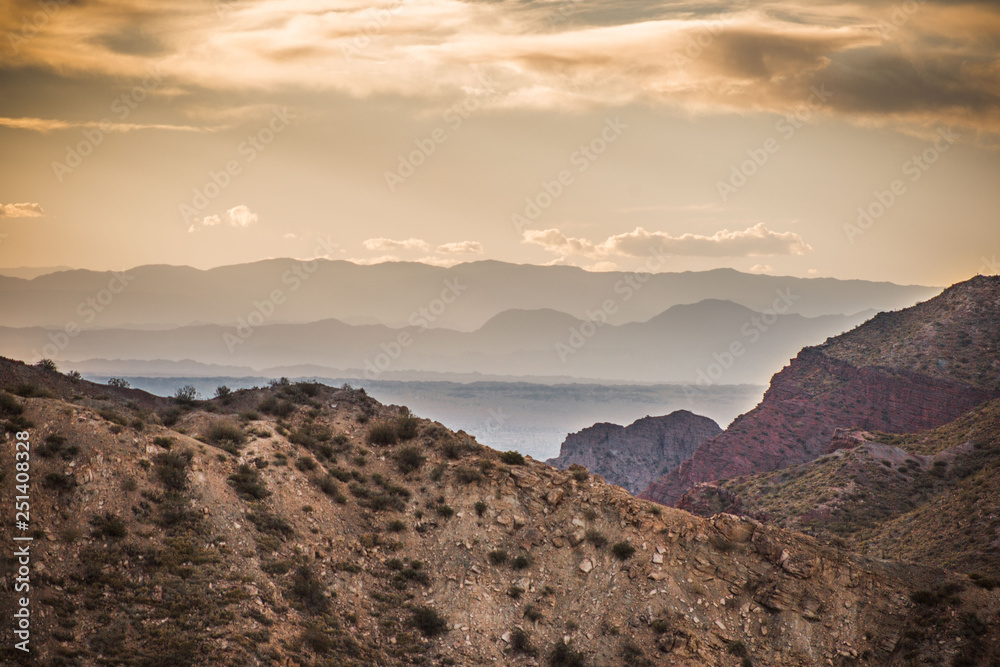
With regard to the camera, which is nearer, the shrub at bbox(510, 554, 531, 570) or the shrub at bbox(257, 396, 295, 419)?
the shrub at bbox(510, 554, 531, 570)

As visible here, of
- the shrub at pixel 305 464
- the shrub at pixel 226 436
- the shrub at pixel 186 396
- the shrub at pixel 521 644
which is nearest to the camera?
the shrub at pixel 521 644

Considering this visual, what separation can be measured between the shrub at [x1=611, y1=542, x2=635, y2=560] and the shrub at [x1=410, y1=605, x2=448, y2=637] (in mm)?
9303

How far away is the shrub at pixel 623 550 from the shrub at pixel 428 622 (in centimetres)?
930

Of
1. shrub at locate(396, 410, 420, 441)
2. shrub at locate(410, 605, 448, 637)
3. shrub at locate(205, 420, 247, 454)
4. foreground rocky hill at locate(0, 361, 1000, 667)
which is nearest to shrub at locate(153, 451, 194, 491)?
foreground rocky hill at locate(0, 361, 1000, 667)

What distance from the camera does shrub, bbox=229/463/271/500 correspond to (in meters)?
36.0

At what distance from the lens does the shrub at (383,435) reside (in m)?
45.6

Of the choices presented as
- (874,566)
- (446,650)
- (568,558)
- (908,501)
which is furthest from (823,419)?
(446,650)

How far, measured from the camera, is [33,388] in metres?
36.3

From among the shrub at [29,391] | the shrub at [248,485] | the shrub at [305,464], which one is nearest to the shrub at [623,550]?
the shrub at [305,464]

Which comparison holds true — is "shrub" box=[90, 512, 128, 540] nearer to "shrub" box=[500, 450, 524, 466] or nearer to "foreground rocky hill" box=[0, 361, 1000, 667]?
"foreground rocky hill" box=[0, 361, 1000, 667]

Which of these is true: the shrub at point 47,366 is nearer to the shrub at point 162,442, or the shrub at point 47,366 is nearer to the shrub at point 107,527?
the shrub at point 162,442

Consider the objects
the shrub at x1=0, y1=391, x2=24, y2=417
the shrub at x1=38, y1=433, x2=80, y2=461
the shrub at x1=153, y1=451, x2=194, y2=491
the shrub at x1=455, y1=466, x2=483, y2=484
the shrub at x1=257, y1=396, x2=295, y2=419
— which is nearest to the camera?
the shrub at x1=38, y1=433, x2=80, y2=461

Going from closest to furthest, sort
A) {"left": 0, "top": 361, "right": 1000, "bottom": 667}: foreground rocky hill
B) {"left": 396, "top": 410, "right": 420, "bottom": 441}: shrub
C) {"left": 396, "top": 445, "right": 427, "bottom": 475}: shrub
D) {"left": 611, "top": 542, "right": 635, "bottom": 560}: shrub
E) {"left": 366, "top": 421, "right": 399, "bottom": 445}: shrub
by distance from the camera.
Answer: {"left": 0, "top": 361, "right": 1000, "bottom": 667}: foreground rocky hill
{"left": 611, "top": 542, "right": 635, "bottom": 560}: shrub
{"left": 396, "top": 445, "right": 427, "bottom": 475}: shrub
{"left": 366, "top": 421, "right": 399, "bottom": 445}: shrub
{"left": 396, "top": 410, "right": 420, "bottom": 441}: shrub

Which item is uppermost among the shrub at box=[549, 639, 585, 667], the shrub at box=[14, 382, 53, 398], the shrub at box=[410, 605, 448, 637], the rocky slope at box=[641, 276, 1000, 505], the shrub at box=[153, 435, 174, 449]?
the rocky slope at box=[641, 276, 1000, 505]
